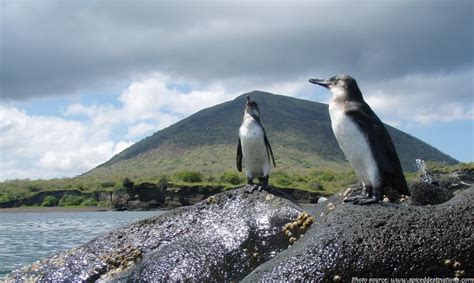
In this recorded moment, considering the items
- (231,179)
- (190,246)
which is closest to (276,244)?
(190,246)

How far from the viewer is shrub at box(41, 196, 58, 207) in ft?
314

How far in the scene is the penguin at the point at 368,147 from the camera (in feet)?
25.8

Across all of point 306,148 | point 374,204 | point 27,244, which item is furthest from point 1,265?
point 306,148

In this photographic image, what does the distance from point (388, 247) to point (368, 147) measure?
6.67ft

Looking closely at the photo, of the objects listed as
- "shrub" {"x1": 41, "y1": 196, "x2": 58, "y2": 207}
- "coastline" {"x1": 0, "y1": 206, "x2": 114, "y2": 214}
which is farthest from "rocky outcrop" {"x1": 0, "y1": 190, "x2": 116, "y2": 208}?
"coastline" {"x1": 0, "y1": 206, "x2": 114, "y2": 214}

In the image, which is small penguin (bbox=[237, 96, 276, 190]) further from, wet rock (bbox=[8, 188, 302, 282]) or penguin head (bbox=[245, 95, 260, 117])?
wet rock (bbox=[8, 188, 302, 282])

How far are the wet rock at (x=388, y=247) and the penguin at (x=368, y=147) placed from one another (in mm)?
1219

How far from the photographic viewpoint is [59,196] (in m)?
99.5

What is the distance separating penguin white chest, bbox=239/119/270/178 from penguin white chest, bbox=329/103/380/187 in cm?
405

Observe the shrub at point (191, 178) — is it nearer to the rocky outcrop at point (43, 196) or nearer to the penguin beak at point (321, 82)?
the rocky outcrop at point (43, 196)

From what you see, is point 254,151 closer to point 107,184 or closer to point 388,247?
point 388,247

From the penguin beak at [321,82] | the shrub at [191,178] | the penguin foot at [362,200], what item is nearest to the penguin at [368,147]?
the penguin foot at [362,200]

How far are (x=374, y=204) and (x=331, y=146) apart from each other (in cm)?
18507

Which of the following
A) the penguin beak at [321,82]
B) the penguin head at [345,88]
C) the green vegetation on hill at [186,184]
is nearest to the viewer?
the penguin head at [345,88]
